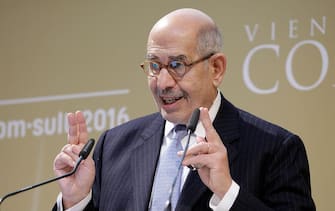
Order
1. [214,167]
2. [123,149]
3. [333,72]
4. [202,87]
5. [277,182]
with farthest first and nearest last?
1. [333,72]
2. [123,149]
3. [202,87]
4. [277,182]
5. [214,167]

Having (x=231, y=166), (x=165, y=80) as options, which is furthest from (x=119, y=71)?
(x=231, y=166)

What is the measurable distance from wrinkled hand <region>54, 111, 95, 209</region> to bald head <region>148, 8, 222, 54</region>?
17.1 inches

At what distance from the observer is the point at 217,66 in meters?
2.92

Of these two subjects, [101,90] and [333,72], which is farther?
[101,90]

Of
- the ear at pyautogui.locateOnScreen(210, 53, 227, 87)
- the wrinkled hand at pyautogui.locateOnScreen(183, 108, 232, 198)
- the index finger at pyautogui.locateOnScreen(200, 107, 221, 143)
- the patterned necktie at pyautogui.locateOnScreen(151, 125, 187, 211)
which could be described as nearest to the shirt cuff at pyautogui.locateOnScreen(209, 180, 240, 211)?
the wrinkled hand at pyautogui.locateOnScreen(183, 108, 232, 198)

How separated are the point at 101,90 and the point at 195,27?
1654 millimetres

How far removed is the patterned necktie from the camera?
9.10ft

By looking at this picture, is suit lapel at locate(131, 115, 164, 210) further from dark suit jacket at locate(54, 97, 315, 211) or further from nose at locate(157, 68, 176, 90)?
nose at locate(157, 68, 176, 90)

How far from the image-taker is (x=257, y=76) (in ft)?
12.7

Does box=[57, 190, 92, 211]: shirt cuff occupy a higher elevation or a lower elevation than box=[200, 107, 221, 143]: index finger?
lower

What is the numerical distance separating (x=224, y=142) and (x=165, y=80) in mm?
306

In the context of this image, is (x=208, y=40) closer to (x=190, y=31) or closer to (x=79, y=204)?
(x=190, y=31)

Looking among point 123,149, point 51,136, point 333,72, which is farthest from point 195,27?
point 51,136

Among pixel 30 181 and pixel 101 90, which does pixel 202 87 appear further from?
pixel 30 181
